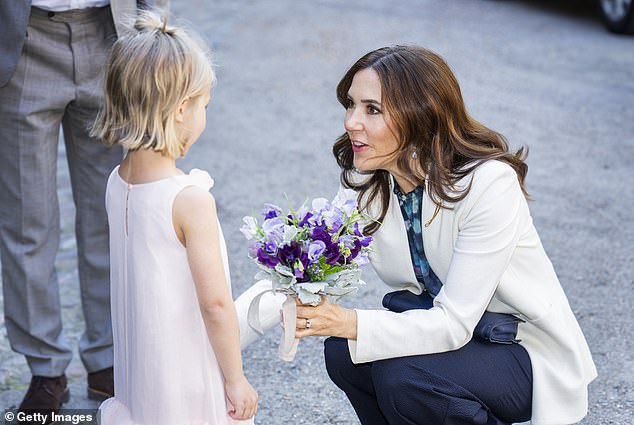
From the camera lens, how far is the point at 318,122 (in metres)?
7.17

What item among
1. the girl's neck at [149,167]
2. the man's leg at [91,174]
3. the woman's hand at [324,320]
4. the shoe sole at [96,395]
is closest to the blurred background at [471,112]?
the shoe sole at [96,395]

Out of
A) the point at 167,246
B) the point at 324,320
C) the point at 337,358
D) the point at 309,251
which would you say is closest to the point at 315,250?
the point at 309,251

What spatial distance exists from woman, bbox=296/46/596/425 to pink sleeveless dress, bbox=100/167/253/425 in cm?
32

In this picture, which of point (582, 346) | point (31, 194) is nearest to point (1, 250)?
point (31, 194)

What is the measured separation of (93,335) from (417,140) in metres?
1.58

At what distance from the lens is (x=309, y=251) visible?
2.53 metres

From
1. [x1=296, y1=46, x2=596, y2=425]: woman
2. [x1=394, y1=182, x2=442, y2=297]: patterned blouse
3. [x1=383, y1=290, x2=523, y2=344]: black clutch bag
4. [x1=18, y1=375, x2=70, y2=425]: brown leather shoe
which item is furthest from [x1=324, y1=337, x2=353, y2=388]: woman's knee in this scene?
[x1=18, y1=375, x2=70, y2=425]: brown leather shoe

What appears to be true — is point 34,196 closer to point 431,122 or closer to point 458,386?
point 431,122

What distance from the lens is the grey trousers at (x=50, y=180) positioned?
341cm

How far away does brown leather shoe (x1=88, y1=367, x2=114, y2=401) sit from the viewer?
374 cm

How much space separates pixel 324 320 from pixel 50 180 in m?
1.37

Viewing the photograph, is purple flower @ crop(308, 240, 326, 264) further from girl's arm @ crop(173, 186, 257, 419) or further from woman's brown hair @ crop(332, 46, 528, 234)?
woman's brown hair @ crop(332, 46, 528, 234)

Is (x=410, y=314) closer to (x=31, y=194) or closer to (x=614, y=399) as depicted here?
(x=614, y=399)

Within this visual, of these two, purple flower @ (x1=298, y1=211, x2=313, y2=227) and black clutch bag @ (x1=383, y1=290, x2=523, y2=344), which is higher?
purple flower @ (x1=298, y1=211, x2=313, y2=227)
